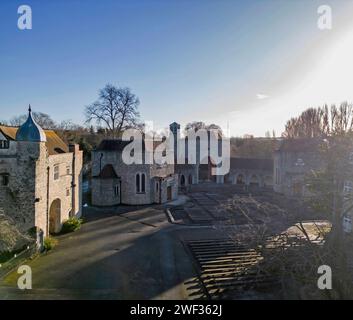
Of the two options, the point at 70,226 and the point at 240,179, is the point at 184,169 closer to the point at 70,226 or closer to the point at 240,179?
the point at 240,179

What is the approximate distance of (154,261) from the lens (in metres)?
15.2

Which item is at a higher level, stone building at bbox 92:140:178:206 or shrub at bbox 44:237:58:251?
stone building at bbox 92:140:178:206

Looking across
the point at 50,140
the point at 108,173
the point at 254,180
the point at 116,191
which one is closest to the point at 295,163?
the point at 254,180

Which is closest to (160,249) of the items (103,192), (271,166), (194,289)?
(194,289)

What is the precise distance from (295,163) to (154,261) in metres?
28.4

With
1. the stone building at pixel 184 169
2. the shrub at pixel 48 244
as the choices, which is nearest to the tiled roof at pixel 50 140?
the shrub at pixel 48 244

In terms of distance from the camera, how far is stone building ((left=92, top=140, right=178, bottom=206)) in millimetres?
28547

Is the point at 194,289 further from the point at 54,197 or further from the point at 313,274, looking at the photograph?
the point at 54,197

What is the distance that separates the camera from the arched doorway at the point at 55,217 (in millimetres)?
19578

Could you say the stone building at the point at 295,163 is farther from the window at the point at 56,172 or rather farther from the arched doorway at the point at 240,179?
the window at the point at 56,172

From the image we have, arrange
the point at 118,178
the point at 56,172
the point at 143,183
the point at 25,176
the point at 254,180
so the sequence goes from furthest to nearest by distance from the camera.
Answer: the point at 254,180 < the point at 143,183 < the point at 118,178 < the point at 56,172 < the point at 25,176

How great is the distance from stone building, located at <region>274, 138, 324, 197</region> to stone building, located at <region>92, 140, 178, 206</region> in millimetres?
18826

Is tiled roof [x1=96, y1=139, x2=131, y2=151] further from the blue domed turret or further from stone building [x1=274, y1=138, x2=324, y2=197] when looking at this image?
stone building [x1=274, y1=138, x2=324, y2=197]

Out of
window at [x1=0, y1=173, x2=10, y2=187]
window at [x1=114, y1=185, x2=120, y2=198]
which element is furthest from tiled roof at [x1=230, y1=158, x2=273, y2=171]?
window at [x1=0, y1=173, x2=10, y2=187]
